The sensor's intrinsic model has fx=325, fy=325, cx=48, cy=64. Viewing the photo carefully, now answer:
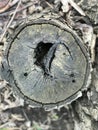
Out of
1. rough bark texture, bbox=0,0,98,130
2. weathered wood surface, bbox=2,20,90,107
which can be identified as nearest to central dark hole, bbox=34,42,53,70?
weathered wood surface, bbox=2,20,90,107

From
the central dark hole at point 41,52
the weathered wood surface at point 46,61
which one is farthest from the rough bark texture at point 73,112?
the central dark hole at point 41,52

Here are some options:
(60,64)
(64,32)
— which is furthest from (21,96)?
(64,32)

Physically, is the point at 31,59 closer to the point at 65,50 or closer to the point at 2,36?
the point at 65,50

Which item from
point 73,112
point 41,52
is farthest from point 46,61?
point 73,112

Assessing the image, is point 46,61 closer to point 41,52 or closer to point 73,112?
point 41,52

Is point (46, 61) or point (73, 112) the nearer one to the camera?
point (46, 61)

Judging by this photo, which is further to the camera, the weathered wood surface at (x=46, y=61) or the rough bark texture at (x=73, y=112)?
the rough bark texture at (x=73, y=112)

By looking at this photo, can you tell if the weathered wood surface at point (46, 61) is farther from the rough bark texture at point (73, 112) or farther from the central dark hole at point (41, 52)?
the rough bark texture at point (73, 112)

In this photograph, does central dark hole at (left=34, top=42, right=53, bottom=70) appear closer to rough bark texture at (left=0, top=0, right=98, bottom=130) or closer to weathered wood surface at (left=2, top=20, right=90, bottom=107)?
weathered wood surface at (left=2, top=20, right=90, bottom=107)

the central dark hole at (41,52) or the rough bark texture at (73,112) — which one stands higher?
the central dark hole at (41,52)
